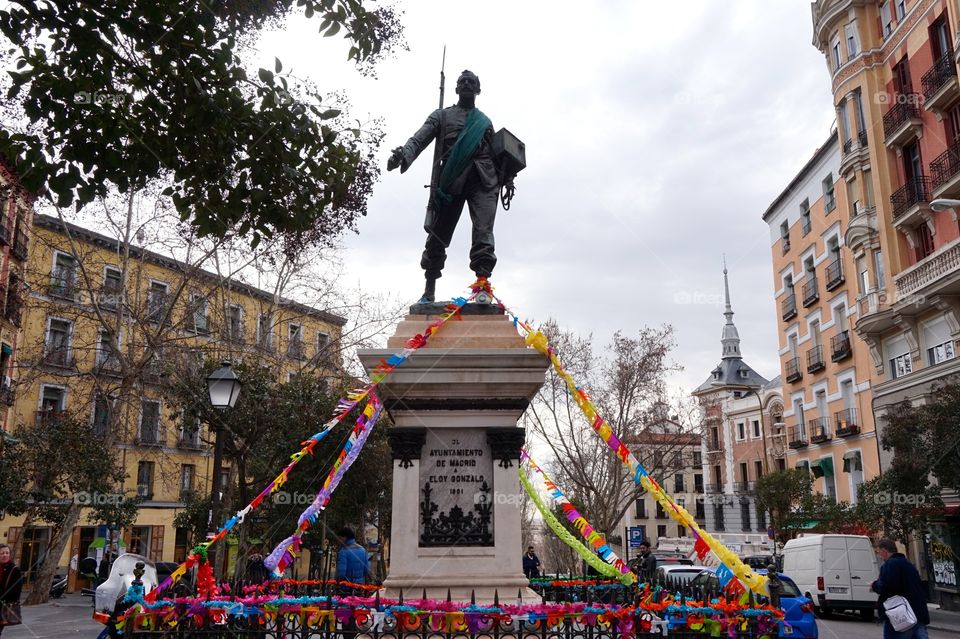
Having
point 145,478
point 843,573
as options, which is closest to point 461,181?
point 843,573

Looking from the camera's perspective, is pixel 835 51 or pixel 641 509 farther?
pixel 641 509

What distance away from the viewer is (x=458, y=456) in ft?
25.2

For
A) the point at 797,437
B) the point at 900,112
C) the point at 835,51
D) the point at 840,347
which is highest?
the point at 835,51

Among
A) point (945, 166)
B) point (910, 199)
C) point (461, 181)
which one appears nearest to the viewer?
point (461, 181)

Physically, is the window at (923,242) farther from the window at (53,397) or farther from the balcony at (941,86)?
the window at (53,397)

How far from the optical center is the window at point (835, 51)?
32.3 m

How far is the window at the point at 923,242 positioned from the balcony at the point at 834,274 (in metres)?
6.80

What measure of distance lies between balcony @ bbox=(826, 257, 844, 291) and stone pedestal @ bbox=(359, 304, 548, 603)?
3191 cm

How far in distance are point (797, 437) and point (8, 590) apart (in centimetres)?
3827

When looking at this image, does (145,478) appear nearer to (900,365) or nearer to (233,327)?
(233,327)

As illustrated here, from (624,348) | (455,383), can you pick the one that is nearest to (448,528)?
(455,383)

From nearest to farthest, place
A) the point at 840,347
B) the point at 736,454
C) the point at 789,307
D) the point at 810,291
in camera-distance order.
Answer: the point at 840,347 → the point at 810,291 → the point at 789,307 → the point at 736,454

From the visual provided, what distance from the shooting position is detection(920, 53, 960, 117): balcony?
2500 cm

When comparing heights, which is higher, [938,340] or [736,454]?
[938,340]
